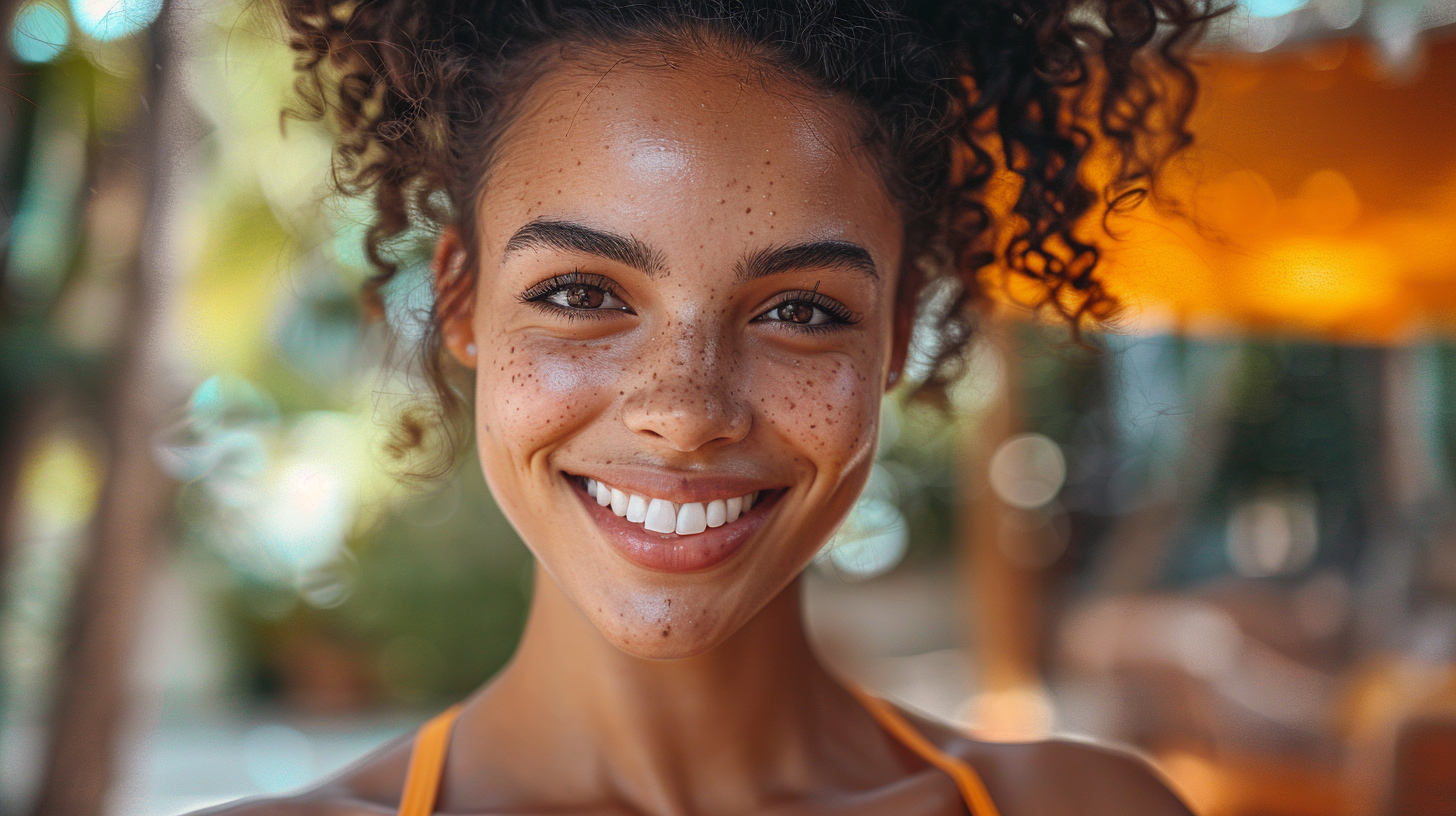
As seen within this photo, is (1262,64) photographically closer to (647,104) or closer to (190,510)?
(647,104)

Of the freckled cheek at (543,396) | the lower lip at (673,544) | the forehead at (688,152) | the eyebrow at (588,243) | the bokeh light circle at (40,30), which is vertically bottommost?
the lower lip at (673,544)

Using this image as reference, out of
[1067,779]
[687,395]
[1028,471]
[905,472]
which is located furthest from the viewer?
[905,472]

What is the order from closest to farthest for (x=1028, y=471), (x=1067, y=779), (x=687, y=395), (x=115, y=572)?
→ (x=687, y=395) < (x=1067, y=779) < (x=115, y=572) < (x=1028, y=471)

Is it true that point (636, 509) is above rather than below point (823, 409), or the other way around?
below

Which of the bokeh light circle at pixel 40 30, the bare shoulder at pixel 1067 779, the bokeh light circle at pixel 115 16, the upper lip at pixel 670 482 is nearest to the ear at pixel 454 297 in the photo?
the upper lip at pixel 670 482

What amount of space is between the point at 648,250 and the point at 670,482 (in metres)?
0.21

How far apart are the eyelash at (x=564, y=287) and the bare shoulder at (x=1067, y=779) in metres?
0.74

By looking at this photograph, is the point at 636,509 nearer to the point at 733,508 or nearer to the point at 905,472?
the point at 733,508

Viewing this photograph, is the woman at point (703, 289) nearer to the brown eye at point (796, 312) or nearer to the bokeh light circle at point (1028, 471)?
the brown eye at point (796, 312)

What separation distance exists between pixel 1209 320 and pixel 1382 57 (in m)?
1.46

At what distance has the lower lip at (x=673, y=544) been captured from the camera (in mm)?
1063

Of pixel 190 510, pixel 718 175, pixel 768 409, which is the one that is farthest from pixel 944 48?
pixel 190 510

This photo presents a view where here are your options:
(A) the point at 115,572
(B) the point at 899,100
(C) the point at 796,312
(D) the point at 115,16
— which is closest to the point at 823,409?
(C) the point at 796,312

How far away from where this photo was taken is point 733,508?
3.54 feet
